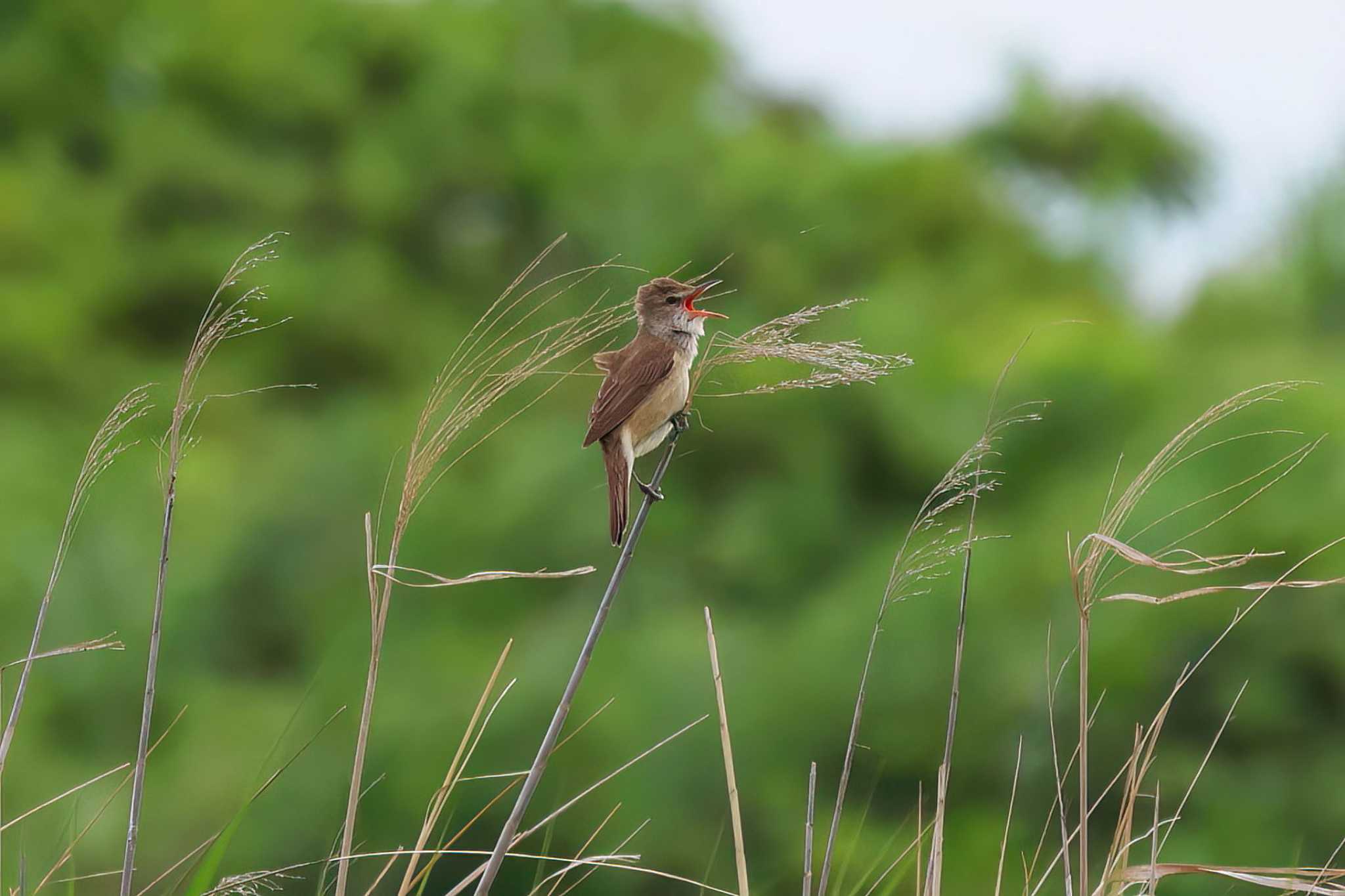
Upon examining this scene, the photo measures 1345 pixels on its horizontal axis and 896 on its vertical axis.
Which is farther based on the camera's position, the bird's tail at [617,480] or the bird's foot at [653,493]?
the bird's tail at [617,480]

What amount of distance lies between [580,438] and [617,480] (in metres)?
6.70

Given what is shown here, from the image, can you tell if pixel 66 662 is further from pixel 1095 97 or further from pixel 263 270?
pixel 1095 97

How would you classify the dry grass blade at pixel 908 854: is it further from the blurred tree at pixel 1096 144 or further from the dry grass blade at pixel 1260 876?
the blurred tree at pixel 1096 144

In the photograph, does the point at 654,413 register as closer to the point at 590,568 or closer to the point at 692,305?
the point at 692,305

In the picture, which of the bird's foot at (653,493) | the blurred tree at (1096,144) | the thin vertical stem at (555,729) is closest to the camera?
the thin vertical stem at (555,729)

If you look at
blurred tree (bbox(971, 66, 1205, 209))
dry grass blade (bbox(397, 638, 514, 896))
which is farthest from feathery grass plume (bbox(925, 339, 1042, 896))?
blurred tree (bbox(971, 66, 1205, 209))

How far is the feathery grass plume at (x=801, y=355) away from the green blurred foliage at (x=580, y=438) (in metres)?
0.54

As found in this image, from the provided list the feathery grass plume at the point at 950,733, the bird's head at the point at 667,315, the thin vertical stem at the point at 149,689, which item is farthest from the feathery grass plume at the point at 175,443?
the bird's head at the point at 667,315

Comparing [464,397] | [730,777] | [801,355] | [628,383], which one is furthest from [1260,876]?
[628,383]

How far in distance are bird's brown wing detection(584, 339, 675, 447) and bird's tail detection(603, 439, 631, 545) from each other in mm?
44

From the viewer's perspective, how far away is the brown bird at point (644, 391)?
219 cm

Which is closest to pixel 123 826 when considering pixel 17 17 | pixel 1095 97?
pixel 17 17

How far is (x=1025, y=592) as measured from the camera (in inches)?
302

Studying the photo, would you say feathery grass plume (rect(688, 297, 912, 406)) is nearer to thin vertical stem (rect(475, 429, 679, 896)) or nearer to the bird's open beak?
thin vertical stem (rect(475, 429, 679, 896))
